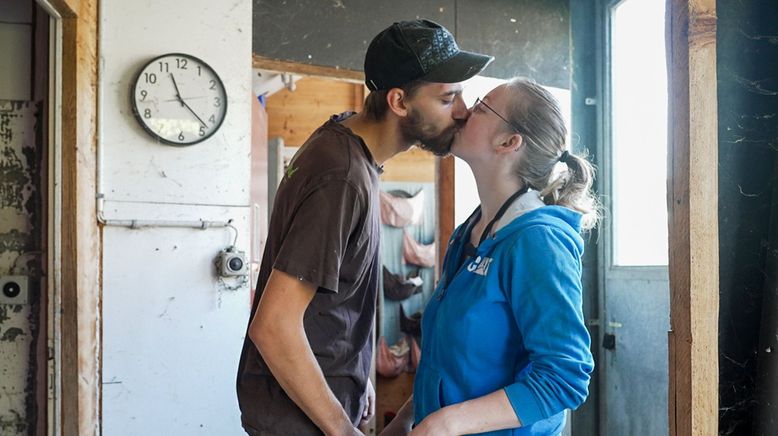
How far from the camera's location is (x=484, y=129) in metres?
1.32

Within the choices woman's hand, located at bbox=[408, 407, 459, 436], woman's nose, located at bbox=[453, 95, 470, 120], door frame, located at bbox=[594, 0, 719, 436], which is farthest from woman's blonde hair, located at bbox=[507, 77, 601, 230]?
woman's hand, located at bbox=[408, 407, 459, 436]

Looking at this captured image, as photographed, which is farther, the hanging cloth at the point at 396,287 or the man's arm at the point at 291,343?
the hanging cloth at the point at 396,287

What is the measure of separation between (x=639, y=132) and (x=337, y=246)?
221 centimetres

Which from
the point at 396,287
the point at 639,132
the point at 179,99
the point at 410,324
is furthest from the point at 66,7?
the point at 410,324

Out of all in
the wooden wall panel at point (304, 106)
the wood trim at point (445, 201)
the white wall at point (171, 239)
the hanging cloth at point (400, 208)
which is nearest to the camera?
the white wall at point (171, 239)

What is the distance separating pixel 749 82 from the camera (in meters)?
1.17

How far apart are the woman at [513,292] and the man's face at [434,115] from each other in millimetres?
29

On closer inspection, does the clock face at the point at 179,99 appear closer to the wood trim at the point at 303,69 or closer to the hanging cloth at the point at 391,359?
the wood trim at the point at 303,69

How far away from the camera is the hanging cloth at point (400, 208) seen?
204 inches

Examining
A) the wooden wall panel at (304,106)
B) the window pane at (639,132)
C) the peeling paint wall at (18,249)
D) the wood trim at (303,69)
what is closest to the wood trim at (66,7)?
the peeling paint wall at (18,249)

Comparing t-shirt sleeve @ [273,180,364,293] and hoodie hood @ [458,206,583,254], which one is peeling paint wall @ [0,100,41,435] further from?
hoodie hood @ [458,206,583,254]

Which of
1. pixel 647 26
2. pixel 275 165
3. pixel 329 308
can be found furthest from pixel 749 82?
pixel 275 165

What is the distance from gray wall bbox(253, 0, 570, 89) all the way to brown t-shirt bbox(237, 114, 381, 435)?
62.4 inches

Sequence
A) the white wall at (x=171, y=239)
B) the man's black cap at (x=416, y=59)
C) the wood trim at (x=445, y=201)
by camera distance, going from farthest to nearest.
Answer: the wood trim at (x=445, y=201), the white wall at (x=171, y=239), the man's black cap at (x=416, y=59)
